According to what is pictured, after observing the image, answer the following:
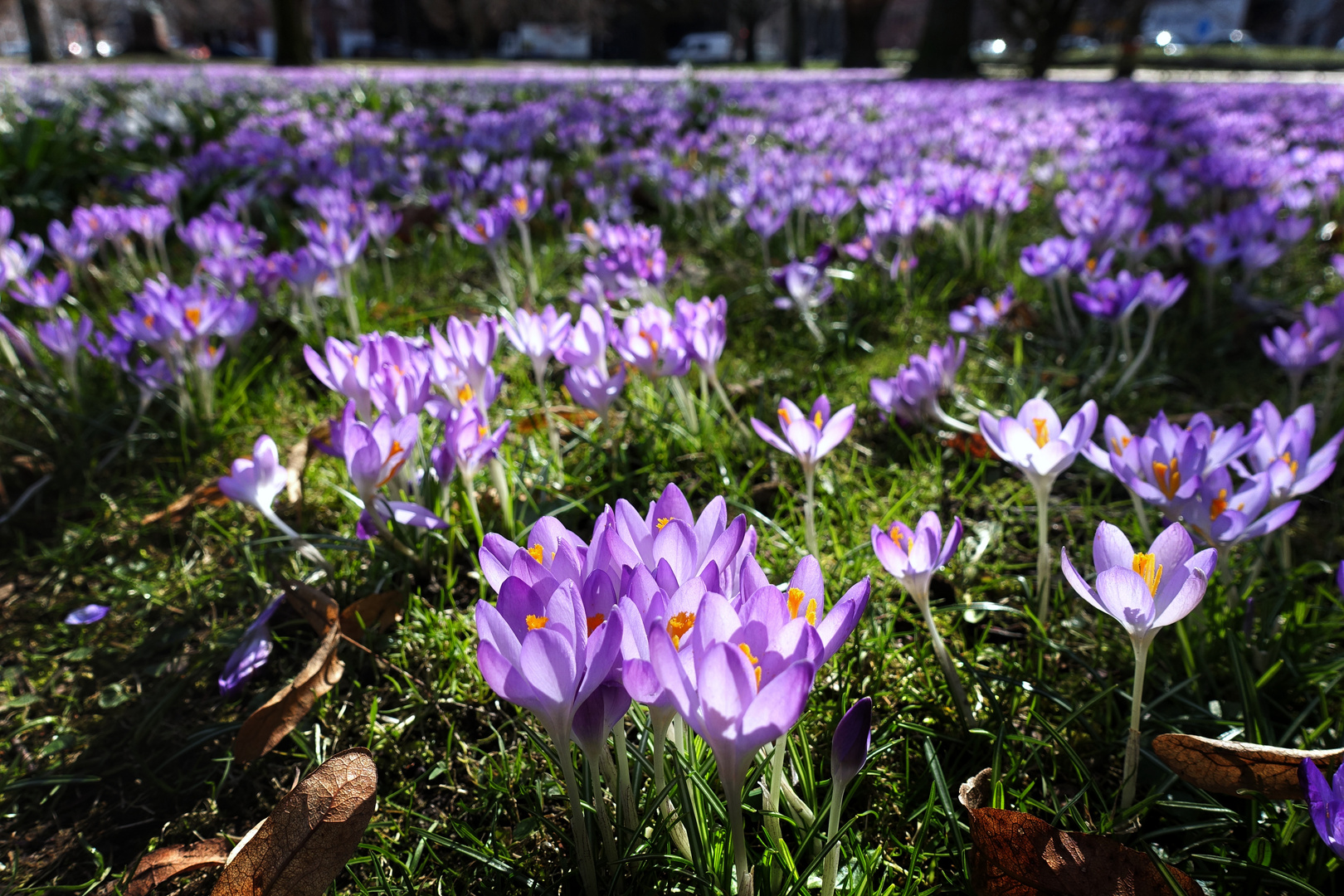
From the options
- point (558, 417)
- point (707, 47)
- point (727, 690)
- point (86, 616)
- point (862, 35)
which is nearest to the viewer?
point (727, 690)

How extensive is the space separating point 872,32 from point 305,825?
29.8 meters

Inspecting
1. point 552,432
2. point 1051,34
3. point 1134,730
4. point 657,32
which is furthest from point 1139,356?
point 657,32

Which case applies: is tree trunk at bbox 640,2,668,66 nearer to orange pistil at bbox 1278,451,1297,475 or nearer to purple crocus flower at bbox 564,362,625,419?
purple crocus flower at bbox 564,362,625,419

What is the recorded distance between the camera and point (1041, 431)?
116cm

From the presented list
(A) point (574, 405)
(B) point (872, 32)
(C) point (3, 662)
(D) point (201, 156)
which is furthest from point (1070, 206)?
(B) point (872, 32)

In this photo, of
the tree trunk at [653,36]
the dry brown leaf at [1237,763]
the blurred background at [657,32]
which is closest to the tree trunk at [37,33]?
the blurred background at [657,32]

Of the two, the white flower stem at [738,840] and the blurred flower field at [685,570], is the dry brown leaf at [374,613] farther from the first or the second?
the white flower stem at [738,840]

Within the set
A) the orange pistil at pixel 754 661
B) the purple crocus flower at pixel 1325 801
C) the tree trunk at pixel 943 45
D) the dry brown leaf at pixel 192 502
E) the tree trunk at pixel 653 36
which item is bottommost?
the dry brown leaf at pixel 192 502

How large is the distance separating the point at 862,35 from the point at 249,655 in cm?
2935

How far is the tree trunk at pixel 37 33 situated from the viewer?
22.0 meters

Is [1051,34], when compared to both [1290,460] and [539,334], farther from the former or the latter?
[539,334]

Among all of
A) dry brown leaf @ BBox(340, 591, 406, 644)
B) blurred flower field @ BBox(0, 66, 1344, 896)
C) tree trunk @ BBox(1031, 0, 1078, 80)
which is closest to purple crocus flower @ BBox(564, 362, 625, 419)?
blurred flower field @ BBox(0, 66, 1344, 896)

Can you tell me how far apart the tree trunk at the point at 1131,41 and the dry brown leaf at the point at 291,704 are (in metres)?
21.6

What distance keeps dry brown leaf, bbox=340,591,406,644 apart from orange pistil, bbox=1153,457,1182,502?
1248mm
